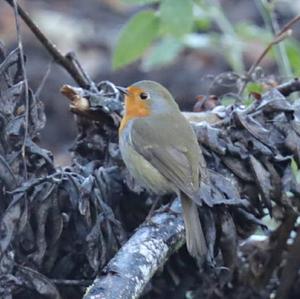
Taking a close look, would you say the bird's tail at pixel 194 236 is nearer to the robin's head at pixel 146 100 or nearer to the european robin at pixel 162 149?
the european robin at pixel 162 149

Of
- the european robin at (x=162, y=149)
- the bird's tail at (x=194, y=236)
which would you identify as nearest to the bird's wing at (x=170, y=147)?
the european robin at (x=162, y=149)

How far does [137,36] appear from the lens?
502 cm

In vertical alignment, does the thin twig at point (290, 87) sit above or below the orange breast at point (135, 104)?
below

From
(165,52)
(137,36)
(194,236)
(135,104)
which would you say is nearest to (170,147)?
(135,104)

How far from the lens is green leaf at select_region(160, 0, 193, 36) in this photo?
4.74 m

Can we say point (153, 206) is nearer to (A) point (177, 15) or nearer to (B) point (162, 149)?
(B) point (162, 149)

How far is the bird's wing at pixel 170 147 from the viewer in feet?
13.5

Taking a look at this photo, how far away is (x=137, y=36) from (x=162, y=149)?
2.29 feet

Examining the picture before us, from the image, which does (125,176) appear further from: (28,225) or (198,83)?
(198,83)

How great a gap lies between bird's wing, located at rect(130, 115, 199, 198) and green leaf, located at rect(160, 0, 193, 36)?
0.39m

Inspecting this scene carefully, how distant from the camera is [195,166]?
4.08 m

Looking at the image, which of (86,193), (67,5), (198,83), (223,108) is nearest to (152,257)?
(86,193)

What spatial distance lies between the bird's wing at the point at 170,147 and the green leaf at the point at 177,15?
0.39 metres

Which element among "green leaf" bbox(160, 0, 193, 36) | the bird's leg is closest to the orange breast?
"green leaf" bbox(160, 0, 193, 36)
